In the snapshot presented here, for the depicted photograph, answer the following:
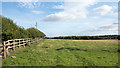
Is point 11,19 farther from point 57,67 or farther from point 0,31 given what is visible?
point 57,67

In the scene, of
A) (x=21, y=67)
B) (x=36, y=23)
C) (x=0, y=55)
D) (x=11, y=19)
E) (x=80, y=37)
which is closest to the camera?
(x=21, y=67)

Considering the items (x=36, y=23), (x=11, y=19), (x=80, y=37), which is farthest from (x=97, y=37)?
(x=11, y=19)

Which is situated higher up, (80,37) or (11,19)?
(11,19)

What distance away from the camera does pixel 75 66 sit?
24.2 ft

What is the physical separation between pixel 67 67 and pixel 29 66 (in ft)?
9.92

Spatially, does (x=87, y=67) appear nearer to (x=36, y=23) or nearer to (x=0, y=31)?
(x=0, y=31)

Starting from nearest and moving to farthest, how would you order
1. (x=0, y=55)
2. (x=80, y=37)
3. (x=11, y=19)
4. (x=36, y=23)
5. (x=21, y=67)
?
(x=21, y=67), (x=0, y=55), (x=11, y=19), (x=36, y=23), (x=80, y=37)

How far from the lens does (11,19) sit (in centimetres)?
1712

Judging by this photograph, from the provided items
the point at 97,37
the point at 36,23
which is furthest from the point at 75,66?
the point at 97,37

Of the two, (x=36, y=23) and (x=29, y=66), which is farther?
(x=36, y=23)

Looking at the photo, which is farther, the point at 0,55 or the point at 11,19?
the point at 11,19

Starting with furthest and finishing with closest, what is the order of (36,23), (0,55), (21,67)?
(36,23) → (0,55) → (21,67)

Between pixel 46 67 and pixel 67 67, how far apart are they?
165cm

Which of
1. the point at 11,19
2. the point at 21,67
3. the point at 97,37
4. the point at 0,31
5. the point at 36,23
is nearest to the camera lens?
the point at 21,67
